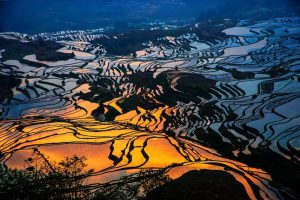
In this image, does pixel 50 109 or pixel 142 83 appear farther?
pixel 142 83

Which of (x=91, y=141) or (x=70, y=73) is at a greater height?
(x=70, y=73)

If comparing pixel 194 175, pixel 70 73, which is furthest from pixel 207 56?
pixel 194 175

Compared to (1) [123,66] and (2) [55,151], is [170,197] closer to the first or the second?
(2) [55,151]

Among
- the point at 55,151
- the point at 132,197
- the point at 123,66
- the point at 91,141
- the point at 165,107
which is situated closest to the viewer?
the point at 132,197

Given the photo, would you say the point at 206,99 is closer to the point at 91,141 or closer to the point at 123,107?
the point at 123,107

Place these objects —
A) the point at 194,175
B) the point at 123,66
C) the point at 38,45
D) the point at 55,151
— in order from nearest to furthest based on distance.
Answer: the point at 194,175
the point at 55,151
the point at 123,66
the point at 38,45

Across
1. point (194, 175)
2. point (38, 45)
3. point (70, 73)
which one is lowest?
point (194, 175)
